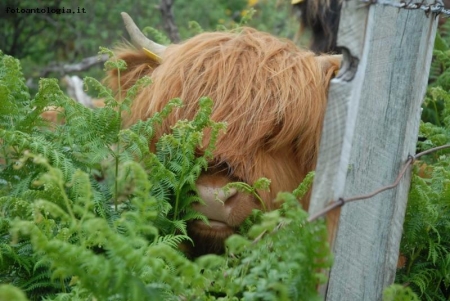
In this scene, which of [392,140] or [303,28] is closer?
[392,140]

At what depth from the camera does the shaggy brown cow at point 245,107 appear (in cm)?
306

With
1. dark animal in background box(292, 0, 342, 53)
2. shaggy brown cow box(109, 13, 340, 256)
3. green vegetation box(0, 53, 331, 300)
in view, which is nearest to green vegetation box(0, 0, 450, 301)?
A: green vegetation box(0, 53, 331, 300)

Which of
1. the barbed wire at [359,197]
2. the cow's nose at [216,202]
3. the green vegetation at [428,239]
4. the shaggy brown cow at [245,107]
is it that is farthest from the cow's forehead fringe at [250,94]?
the barbed wire at [359,197]

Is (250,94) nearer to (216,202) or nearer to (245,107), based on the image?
(245,107)

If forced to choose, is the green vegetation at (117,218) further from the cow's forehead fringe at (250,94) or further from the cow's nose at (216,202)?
the cow's forehead fringe at (250,94)

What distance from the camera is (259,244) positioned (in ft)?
6.74

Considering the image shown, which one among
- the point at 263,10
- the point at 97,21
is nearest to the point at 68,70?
the point at 97,21

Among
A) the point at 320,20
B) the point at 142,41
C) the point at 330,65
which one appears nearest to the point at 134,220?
the point at 330,65

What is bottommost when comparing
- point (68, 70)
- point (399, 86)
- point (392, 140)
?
point (68, 70)

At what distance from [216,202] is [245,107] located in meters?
0.51

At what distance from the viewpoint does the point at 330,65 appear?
134 inches

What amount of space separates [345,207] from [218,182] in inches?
26.0

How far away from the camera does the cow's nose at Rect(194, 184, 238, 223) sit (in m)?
2.89

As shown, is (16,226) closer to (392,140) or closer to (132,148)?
(132,148)
